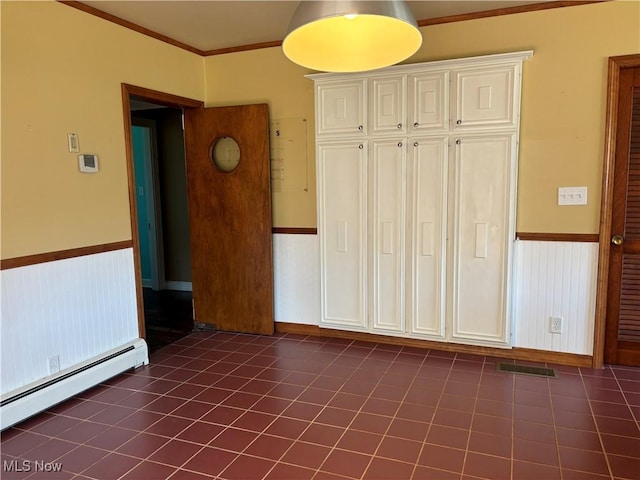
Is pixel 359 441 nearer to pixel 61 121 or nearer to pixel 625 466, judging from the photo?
pixel 625 466

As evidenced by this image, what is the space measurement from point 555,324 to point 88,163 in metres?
3.52

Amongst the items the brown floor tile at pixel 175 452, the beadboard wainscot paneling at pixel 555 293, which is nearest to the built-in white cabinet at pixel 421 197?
the beadboard wainscot paneling at pixel 555 293

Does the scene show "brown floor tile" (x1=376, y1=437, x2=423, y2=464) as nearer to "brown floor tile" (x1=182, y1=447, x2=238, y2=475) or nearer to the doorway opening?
"brown floor tile" (x1=182, y1=447, x2=238, y2=475)

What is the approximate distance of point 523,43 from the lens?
3.21 m

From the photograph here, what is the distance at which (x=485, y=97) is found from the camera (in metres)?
3.26

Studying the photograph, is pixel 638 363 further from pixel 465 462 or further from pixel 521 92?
pixel 521 92

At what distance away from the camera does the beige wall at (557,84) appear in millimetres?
3035

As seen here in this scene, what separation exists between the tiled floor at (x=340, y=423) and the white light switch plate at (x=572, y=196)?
1.20m

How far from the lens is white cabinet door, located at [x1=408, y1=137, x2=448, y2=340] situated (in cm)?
345

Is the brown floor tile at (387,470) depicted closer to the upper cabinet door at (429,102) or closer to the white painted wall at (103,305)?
the white painted wall at (103,305)

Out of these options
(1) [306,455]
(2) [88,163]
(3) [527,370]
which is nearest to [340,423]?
(1) [306,455]

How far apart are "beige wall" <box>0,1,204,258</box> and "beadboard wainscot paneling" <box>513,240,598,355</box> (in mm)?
3016

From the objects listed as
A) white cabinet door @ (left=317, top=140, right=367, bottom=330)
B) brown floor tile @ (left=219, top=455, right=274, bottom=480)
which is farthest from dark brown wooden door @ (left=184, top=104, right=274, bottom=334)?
brown floor tile @ (left=219, top=455, right=274, bottom=480)

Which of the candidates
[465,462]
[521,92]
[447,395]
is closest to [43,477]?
[465,462]
